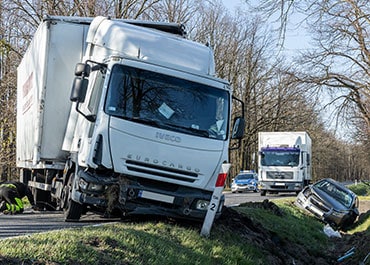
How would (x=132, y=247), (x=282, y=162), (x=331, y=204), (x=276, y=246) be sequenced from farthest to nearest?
(x=282, y=162), (x=331, y=204), (x=276, y=246), (x=132, y=247)

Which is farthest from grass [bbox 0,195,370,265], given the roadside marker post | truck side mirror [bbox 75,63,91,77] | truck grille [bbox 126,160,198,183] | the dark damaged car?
the dark damaged car

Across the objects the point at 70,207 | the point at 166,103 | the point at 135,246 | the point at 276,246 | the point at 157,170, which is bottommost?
the point at 276,246

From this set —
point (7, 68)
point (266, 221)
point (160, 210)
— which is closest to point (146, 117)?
point (160, 210)

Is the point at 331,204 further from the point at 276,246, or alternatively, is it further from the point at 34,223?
the point at 34,223

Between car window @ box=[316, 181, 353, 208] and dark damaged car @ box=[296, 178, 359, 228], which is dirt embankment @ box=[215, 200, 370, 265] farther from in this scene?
car window @ box=[316, 181, 353, 208]

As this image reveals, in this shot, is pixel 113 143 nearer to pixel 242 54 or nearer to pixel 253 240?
pixel 253 240

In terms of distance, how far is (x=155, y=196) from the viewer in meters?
8.24

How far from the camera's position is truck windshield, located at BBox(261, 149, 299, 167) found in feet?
100

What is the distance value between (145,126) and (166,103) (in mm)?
571

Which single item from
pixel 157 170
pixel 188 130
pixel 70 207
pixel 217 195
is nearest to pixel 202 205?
pixel 217 195

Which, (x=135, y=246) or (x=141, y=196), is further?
(x=141, y=196)

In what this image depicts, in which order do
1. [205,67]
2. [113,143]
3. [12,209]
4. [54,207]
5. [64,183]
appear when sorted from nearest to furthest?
[113,143] → [205,67] → [64,183] → [12,209] → [54,207]

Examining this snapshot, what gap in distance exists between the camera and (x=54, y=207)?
13094 mm

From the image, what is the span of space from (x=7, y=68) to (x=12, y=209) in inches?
658
